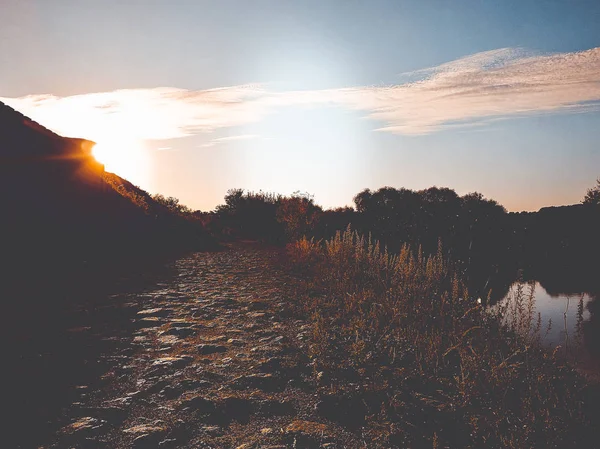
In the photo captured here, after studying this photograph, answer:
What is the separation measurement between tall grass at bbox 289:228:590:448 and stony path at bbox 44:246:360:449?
1.40 feet

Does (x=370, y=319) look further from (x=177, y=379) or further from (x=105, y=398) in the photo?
(x=105, y=398)

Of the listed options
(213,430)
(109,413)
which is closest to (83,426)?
(109,413)

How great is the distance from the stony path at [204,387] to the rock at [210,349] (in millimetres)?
13

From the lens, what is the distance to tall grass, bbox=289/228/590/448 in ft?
10.2

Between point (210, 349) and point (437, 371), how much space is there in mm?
2871

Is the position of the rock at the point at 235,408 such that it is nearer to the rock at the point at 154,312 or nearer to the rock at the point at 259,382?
the rock at the point at 259,382

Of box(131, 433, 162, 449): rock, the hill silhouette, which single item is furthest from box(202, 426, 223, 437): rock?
the hill silhouette

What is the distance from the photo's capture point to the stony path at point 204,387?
309 centimetres

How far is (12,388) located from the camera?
382cm

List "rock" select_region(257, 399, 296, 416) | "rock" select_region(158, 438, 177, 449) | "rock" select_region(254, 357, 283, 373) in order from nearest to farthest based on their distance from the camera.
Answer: "rock" select_region(158, 438, 177, 449) → "rock" select_region(257, 399, 296, 416) → "rock" select_region(254, 357, 283, 373)

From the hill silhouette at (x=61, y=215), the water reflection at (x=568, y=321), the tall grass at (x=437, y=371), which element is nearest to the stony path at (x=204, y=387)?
the tall grass at (x=437, y=371)

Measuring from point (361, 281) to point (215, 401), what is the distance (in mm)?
4906

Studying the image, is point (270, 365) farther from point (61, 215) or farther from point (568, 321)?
point (568, 321)

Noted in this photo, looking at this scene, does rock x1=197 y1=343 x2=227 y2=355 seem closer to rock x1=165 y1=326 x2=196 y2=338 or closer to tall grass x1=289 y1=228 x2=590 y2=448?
rock x1=165 y1=326 x2=196 y2=338
